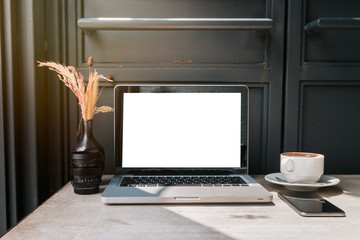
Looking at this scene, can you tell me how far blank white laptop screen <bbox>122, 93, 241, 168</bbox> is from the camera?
0.98 meters

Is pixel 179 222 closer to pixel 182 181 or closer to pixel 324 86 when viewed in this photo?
pixel 182 181

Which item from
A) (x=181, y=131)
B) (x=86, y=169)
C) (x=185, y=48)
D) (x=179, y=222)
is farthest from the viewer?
(x=185, y=48)

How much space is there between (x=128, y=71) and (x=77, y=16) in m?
0.24

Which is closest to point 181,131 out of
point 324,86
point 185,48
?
point 185,48

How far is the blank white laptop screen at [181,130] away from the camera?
98 cm

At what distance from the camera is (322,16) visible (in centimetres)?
110

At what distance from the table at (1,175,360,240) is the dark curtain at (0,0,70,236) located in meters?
0.27

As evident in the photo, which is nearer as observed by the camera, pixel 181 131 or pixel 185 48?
pixel 181 131

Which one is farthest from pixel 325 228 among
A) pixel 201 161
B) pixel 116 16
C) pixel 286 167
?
pixel 116 16

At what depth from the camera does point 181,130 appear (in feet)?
3.24

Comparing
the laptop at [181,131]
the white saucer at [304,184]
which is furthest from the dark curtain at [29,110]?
the white saucer at [304,184]

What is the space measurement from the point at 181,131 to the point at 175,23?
33cm

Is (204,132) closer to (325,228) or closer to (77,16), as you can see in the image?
(325,228)

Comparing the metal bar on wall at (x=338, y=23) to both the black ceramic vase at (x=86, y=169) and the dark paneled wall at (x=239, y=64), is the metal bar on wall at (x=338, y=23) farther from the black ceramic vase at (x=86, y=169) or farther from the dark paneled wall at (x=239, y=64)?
the black ceramic vase at (x=86, y=169)
